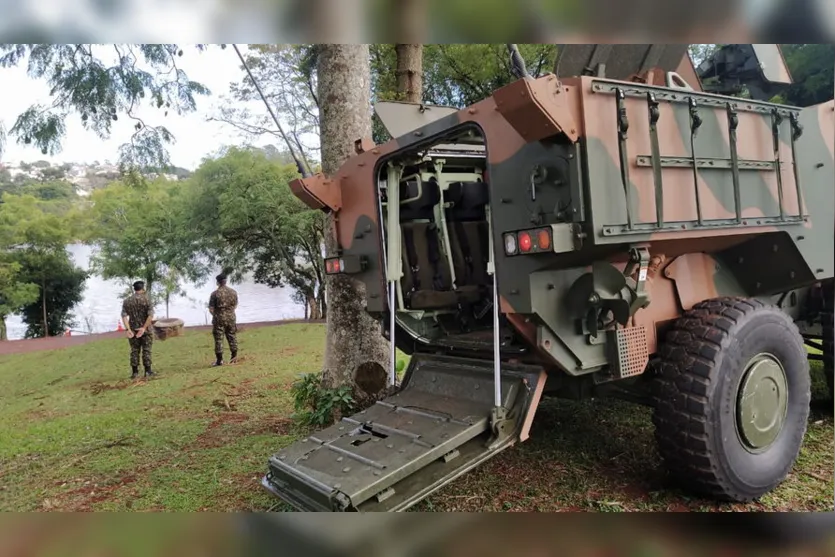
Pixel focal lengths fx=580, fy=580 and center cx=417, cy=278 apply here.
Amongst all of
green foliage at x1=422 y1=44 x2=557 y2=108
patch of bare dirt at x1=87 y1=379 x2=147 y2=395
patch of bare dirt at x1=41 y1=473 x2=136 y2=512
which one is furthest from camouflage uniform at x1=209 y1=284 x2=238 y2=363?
green foliage at x1=422 y1=44 x2=557 y2=108

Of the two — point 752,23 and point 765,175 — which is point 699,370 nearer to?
point 765,175

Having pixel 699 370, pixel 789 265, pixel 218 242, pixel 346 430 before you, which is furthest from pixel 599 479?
pixel 218 242

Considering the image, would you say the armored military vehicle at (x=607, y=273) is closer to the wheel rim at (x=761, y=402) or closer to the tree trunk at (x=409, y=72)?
the wheel rim at (x=761, y=402)

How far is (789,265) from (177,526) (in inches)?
160

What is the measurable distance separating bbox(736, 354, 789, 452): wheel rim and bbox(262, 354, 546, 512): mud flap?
1.20m

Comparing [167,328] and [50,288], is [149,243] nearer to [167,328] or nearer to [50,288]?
[50,288]

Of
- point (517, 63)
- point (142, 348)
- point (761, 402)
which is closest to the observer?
point (517, 63)

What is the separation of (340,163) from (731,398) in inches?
144

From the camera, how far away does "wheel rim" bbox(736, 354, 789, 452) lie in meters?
3.36

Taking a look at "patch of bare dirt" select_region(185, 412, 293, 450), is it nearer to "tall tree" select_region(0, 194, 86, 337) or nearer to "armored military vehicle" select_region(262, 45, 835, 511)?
"armored military vehicle" select_region(262, 45, 835, 511)

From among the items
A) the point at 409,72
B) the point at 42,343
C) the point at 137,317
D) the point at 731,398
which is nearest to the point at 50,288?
the point at 42,343

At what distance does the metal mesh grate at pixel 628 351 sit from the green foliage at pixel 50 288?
1731cm

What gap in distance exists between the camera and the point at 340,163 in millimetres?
5336

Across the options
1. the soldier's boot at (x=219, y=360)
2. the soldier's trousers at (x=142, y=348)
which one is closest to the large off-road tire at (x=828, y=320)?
the soldier's boot at (x=219, y=360)
